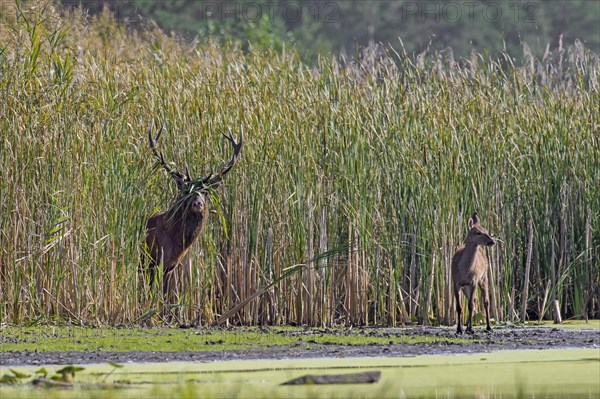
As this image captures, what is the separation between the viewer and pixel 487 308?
1084 centimetres

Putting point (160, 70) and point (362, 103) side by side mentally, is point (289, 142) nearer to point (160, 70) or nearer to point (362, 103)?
point (362, 103)

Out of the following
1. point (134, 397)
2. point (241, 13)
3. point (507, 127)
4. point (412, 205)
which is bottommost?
point (134, 397)

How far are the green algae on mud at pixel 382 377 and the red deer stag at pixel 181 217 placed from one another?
111 inches

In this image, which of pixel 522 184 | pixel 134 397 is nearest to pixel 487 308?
pixel 522 184

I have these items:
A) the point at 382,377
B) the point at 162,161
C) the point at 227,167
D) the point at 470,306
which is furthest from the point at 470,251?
the point at 382,377

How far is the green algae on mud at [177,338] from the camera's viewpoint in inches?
357

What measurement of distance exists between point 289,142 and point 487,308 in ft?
6.97

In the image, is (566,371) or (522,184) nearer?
(566,371)

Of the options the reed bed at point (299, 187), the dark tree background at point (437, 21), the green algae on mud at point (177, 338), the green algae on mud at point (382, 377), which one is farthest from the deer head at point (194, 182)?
the dark tree background at point (437, 21)

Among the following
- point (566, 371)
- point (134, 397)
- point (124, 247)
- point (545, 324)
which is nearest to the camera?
point (134, 397)

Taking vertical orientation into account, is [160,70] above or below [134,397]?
above

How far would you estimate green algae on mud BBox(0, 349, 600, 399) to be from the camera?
22.2 ft

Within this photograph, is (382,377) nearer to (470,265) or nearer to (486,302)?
(470,265)

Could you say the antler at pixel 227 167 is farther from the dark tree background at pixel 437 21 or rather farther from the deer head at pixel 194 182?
the dark tree background at pixel 437 21
